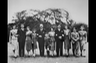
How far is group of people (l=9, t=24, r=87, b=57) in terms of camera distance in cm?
299

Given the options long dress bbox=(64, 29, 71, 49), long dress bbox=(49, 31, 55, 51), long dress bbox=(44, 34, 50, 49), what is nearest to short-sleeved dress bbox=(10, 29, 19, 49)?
long dress bbox=(44, 34, 50, 49)

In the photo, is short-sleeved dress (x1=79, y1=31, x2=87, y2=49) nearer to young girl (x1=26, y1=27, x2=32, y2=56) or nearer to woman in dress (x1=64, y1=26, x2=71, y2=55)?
woman in dress (x1=64, y1=26, x2=71, y2=55)

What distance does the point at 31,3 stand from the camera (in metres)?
3.00

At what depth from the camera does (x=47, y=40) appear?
3.03 metres

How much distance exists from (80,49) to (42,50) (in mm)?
912

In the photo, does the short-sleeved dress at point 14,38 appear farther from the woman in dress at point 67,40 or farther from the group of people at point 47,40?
the woman in dress at point 67,40

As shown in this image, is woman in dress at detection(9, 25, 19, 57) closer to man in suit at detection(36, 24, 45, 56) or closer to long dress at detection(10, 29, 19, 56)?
long dress at detection(10, 29, 19, 56)

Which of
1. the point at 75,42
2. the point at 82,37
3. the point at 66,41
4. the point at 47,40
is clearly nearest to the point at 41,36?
the point at 47,40

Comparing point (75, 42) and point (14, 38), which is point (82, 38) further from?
point (14, 38)

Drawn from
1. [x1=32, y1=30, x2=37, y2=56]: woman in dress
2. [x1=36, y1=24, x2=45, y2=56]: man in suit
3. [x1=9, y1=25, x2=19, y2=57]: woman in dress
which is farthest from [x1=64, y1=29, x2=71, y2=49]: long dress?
[x1=9, y1=25, x2=19, y2=57]: woman in dress

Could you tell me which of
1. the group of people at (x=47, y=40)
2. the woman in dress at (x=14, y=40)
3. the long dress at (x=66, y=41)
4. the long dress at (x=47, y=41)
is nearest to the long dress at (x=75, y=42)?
the group of people at (x=47, y=40)

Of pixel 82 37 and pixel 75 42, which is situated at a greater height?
pixel 82 37
